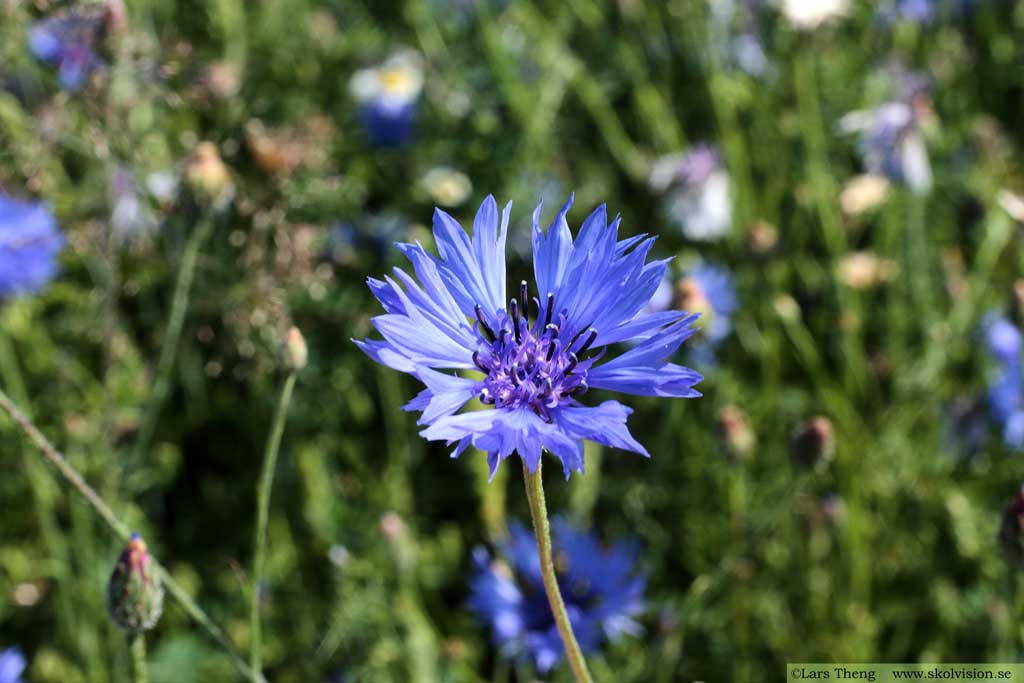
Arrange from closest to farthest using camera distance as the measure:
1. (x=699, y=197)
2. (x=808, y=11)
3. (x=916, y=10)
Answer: (x=699, y=197) < (x=808, y=11) < (x=916, y=10)

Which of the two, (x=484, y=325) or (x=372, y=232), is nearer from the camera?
(x=484, y=325)

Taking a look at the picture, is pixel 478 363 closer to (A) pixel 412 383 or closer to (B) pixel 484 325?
(B) pixel 484 325

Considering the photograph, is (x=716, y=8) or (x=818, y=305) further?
(x=716, y=8)

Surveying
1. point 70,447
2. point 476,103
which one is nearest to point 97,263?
point 70,447

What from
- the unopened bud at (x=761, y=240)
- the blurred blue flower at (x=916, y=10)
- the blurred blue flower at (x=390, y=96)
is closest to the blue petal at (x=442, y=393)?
the unopened bud at (x=761, y=240)

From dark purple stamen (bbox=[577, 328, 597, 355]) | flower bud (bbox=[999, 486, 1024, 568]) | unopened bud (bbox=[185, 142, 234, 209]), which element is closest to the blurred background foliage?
unopened bud (bbox=[185, 142, 234, 209])

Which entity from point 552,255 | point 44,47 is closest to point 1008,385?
point 552,255

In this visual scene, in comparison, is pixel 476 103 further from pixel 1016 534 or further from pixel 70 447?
pixel 1016 534
